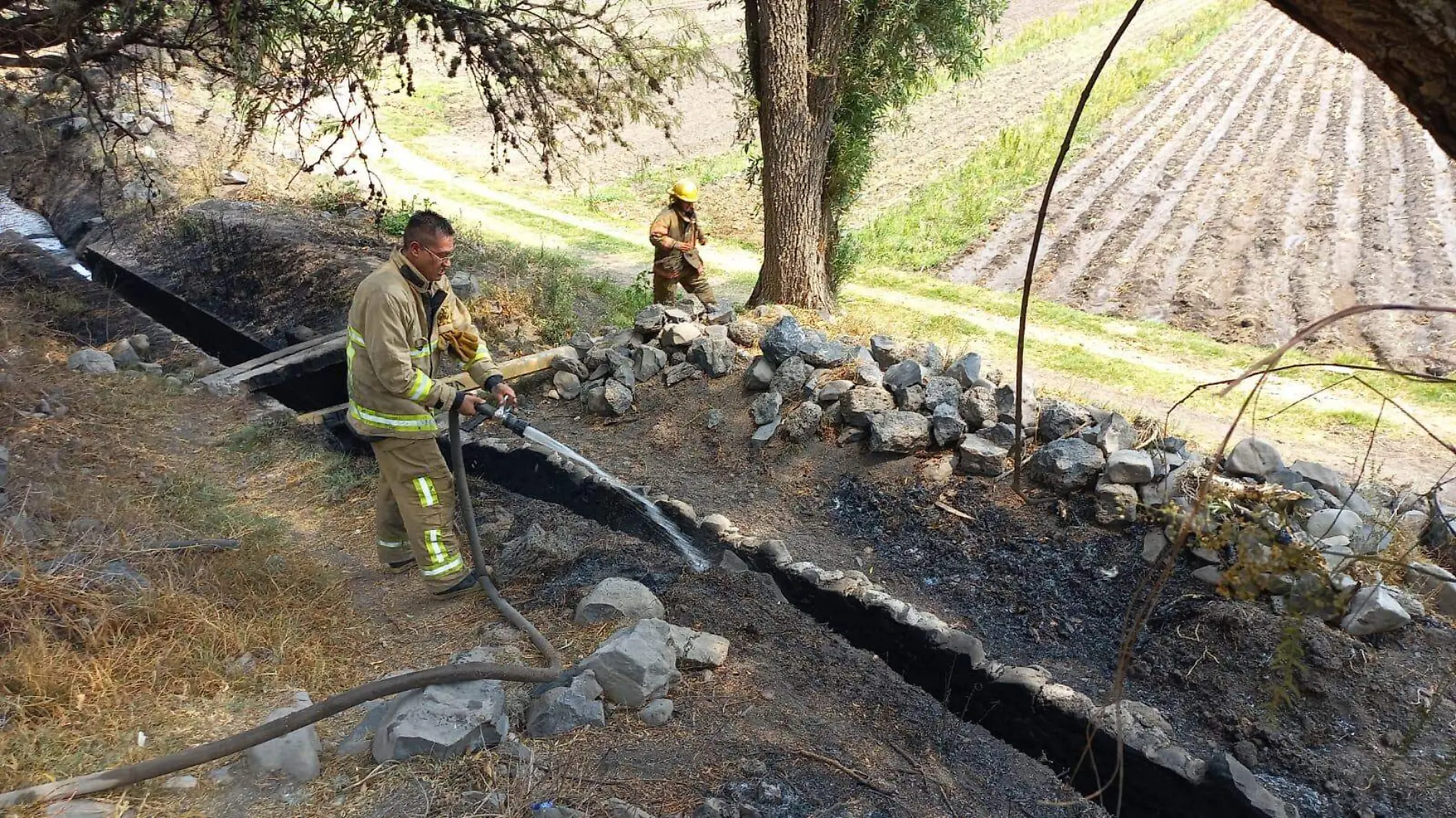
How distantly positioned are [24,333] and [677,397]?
5.61 metres

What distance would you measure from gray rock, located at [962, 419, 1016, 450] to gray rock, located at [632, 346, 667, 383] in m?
2.80

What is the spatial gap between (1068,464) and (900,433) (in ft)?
3.70

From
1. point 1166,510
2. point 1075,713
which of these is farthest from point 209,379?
point 1166,510

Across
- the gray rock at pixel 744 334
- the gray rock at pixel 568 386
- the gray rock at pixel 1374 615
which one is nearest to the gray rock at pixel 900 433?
the gray rock at pixel 744 334

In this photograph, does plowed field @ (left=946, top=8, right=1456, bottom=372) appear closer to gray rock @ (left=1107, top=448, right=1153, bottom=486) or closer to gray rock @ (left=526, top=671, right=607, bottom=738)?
gray rock @ (left=1107, top=448, right=1153, bottom=486)

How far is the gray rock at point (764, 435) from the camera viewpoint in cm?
667

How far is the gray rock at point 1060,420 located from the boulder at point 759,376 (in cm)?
208

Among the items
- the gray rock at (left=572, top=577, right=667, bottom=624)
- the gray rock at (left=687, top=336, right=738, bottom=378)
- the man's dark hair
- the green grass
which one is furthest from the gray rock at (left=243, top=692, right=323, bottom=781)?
the green grass

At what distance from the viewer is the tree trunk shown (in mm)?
8227

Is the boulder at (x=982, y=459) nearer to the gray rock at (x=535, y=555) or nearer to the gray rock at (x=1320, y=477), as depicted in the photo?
the gray rock at (x=1320, y=477)

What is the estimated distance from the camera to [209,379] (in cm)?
752

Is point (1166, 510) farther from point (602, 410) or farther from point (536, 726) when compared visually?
point (602, 410)

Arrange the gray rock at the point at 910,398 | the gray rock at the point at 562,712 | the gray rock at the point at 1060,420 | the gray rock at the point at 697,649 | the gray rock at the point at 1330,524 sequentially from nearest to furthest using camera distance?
the gray rock at the point at 562,712, the gray rock at the point at 697,649, the gray rock at the point at 1330,524, the gray rock at the point at 1060,420, the gray rock at the point at 910,398

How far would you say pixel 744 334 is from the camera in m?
7.73
